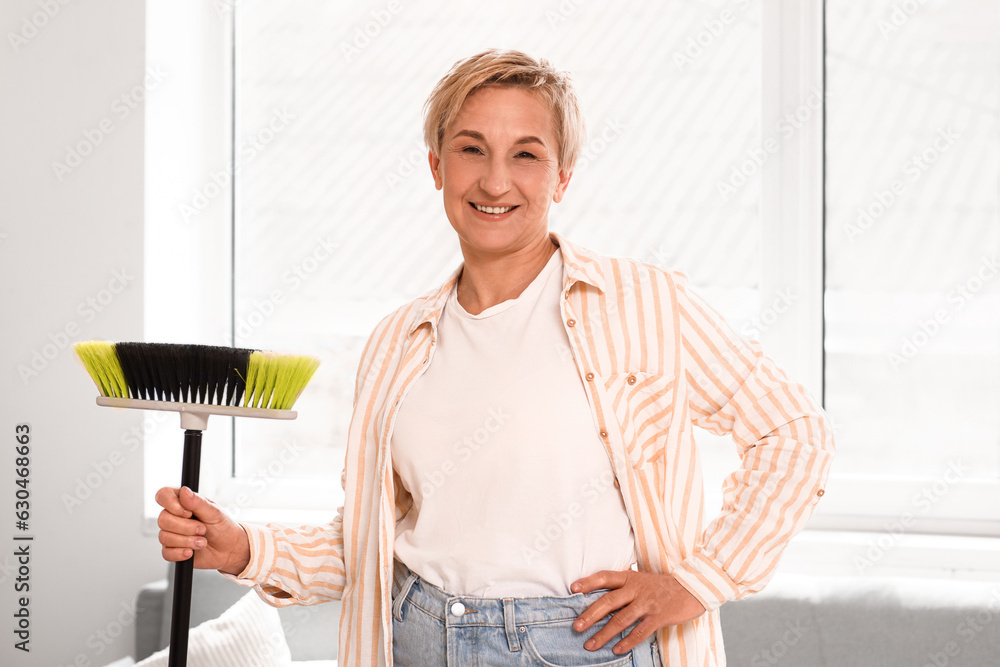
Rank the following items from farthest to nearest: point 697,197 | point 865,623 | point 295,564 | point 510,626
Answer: point 697,197 → point 865,623 → point 295,564 → point 510,626

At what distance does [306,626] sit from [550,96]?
148 centimetres

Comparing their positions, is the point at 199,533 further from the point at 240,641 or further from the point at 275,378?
the point at 240,641

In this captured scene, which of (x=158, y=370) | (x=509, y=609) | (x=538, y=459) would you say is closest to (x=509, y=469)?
(x=538, y=459)

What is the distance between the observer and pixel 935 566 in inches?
83.6

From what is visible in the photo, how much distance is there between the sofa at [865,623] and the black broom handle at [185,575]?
1235mm

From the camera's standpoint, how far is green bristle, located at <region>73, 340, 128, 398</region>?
119cm

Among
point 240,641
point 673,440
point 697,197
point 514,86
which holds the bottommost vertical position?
point 240,641

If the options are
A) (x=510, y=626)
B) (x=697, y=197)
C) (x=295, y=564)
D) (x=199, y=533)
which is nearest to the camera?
(x=510, y=626)

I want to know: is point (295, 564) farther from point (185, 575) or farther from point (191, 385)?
point (191, 385)

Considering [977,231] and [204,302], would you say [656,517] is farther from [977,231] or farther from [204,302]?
[204,302]

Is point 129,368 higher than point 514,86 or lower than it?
lower

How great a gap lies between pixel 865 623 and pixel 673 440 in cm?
104

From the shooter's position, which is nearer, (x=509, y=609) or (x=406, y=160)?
(x=509, y=609)

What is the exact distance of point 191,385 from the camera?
46.2 inches
